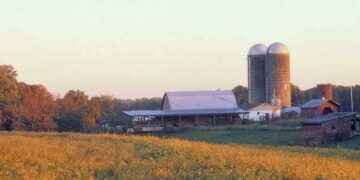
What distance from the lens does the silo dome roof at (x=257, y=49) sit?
7406 centimetres

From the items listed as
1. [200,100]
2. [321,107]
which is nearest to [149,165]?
[321,107]

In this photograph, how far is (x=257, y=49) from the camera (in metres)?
74.4

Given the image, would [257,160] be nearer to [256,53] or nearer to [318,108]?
[318,108]

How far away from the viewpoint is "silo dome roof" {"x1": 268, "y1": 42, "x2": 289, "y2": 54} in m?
72.2

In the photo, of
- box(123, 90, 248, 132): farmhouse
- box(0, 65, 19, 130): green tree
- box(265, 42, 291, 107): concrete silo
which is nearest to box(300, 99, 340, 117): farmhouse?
box(123, 90, 248, 132): farmhouse

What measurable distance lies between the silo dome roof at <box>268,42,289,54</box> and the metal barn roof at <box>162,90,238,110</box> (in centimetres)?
988

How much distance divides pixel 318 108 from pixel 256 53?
17576 millimetres

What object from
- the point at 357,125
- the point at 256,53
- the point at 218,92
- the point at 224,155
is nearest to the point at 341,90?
the point at 256,53

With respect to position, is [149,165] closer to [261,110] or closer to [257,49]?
[261,110]

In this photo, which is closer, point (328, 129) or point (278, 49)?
point (328, 129)

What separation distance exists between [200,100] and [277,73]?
1225 cm

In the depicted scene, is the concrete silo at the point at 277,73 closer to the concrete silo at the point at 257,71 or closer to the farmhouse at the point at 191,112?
the concrete silo at the point at 257,71

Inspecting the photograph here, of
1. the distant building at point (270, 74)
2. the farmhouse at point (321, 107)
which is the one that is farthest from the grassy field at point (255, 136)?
the distant building at point (270, 74)

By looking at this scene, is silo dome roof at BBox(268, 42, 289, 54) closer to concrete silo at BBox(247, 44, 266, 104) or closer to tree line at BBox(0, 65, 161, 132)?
concrete silo at BBox(247, 44, 266, 104)
